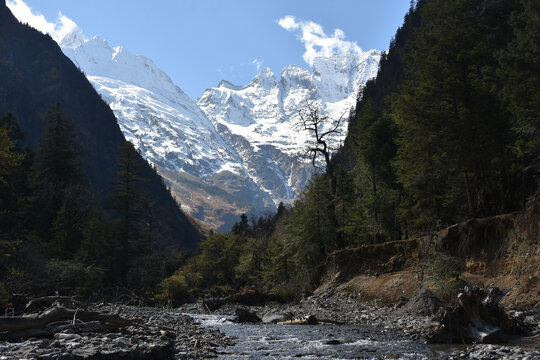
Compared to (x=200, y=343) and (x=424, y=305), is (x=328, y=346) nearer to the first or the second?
(x=200, y=343)

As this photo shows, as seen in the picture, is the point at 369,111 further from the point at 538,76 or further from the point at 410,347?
the point at 410,347

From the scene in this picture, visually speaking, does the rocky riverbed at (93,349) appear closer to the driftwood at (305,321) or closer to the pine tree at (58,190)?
the driftwood at (305,321)

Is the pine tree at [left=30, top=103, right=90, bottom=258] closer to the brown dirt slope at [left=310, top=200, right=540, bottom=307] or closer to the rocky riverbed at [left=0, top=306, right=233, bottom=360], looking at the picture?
the brown dirt slope at [left=310, top=200, right=540, bottom=307]

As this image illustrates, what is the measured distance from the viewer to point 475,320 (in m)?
11.6

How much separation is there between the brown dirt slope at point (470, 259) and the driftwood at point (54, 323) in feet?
42.2

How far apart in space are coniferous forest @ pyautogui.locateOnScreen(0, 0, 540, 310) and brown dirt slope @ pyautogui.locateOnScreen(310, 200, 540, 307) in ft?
4.46

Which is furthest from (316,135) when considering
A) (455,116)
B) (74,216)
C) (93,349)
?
(74,216)

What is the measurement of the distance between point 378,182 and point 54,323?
27604 millimetres

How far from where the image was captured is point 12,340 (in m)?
10.1

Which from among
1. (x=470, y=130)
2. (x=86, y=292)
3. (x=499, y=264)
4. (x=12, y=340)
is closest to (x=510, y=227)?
(x=499, y=264)

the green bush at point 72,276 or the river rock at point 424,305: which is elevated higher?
the green bush at point 72,276

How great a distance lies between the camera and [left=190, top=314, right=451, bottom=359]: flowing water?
11.2m

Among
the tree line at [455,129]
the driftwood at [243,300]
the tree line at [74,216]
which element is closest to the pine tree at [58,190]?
the tree line at [74,216]

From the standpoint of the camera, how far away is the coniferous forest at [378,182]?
21516 mm
